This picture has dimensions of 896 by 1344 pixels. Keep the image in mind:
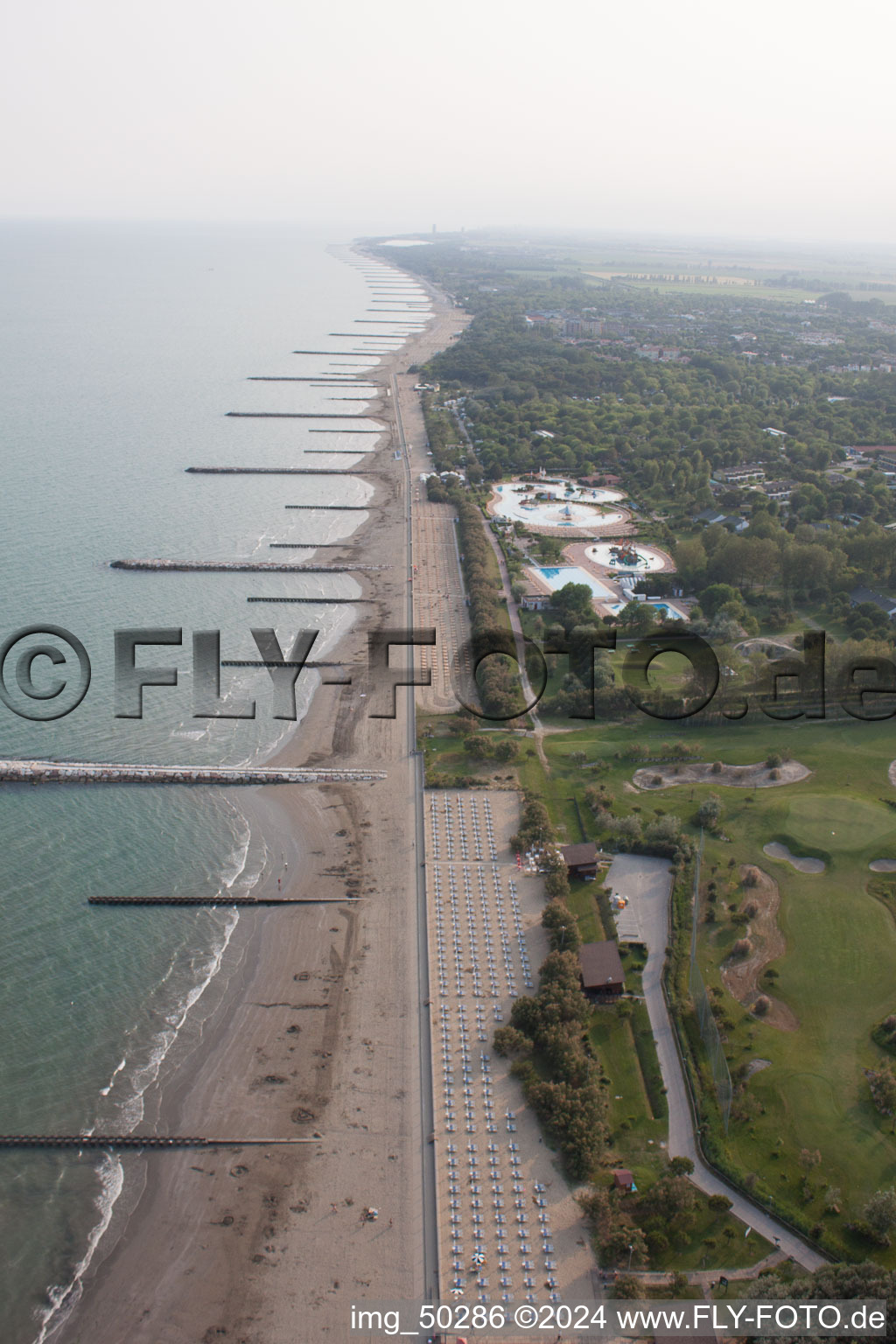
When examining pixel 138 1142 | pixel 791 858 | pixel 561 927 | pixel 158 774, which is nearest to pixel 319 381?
pixel 158 774

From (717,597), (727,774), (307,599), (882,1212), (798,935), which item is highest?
(717,597)

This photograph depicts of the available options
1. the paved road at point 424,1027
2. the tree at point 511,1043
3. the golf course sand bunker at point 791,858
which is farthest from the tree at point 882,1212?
the golf course sand bunker at point 791,858

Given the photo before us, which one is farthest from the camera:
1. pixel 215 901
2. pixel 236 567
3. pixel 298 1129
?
pixel 236 567

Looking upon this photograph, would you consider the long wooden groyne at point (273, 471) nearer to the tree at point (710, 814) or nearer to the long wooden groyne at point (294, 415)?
the long wooden groyne at point (294, 415)

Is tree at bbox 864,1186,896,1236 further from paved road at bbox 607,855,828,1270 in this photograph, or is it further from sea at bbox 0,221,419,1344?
sea at bbox 0,221,419,1344

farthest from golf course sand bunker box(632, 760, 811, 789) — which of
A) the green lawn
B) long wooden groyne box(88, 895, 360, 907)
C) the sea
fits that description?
the sea

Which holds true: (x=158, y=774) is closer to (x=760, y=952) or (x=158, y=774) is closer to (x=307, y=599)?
(x=307, y=599)

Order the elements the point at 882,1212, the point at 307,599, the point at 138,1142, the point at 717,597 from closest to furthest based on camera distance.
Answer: the point at 882,1212, the point at 138,1142, the point at 717,597, the point at 307,599
